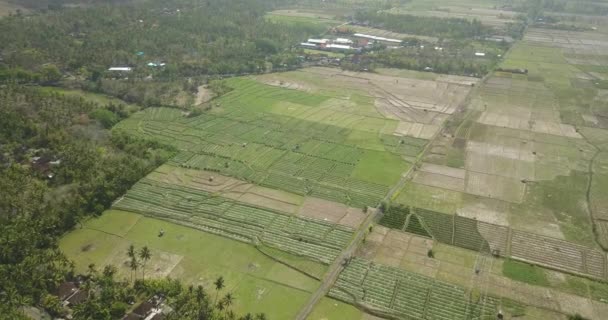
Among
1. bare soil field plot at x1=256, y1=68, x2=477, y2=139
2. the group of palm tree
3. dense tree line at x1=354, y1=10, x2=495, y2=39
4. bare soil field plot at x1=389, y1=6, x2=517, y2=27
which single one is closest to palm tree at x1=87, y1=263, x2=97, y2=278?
the group of palm tree

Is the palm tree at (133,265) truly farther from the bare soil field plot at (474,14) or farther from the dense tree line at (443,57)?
the bare soil field plot at (474,14)

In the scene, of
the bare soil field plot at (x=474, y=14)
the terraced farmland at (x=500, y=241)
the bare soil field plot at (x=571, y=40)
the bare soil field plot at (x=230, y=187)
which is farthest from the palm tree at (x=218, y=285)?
the bare soil field plot at (x=474, y=14)

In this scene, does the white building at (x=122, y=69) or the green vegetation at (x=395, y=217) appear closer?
the green vegetation at (x=395, y=217)

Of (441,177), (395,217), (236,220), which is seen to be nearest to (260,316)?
(236,220)

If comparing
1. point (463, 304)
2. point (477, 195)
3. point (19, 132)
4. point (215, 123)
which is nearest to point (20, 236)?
point (19, 132)

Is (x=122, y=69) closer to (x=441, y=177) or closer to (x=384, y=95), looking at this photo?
(x=384, y=95)

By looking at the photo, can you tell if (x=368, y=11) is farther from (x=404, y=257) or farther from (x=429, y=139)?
(x=404, y=257)
